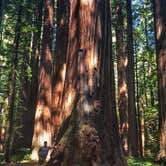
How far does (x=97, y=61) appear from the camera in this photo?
26.6ft

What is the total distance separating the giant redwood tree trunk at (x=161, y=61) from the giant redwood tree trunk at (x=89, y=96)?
163 inches

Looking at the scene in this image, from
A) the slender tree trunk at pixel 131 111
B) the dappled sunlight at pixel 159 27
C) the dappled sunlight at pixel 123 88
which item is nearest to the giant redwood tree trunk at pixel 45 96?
the slender tree trunk at pixel 131 111

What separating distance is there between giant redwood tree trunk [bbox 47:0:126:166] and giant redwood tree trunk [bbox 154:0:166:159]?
415cm

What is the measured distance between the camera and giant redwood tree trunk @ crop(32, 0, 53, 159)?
15680mm

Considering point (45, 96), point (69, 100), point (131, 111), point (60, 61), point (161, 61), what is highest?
point (60, 61)

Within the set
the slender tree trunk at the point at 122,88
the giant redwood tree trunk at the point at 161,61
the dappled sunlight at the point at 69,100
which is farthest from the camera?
the slender tree trunk at the point at 122,88

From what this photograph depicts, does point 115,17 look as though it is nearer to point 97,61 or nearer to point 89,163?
point 97,61

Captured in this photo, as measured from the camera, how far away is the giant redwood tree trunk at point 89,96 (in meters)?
7.19

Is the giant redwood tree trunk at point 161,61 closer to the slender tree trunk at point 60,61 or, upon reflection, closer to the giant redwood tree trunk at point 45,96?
the slender tree trunk at point 60,61

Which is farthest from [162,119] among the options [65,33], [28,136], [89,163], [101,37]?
[28,136]

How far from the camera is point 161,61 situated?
12633mm

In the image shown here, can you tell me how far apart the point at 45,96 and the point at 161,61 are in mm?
6084

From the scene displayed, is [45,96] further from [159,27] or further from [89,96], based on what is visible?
[89,96]

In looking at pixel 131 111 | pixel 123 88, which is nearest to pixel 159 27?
Answer: pixel 131 111
